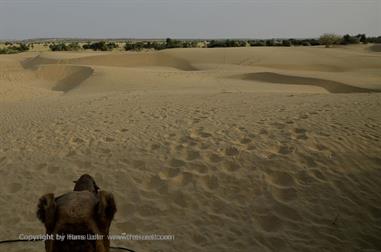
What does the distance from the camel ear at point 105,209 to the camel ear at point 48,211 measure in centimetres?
22

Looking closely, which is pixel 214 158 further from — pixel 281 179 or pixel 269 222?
pixel 269 222

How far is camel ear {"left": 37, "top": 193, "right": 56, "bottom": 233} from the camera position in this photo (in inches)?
82.1

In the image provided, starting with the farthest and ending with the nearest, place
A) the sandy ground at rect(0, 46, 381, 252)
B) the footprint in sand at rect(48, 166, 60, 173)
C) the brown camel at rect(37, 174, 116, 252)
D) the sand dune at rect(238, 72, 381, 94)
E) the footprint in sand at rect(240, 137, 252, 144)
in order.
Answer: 1. the sand dune at rect(238, 72, 381, 94)
2. the footprint in sand at rect(240, 137, 252, 144)
3. the footprint in sand at rect(48, 166, 60, 173)
4. the sandy ground at rect(0, 46, 381, 252)
5. the brown camel at rect(37, 174, 116, 252)

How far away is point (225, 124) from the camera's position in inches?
308

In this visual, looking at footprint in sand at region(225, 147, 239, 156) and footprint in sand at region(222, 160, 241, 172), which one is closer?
footprint in sand at region(222, 160, 241, 172)

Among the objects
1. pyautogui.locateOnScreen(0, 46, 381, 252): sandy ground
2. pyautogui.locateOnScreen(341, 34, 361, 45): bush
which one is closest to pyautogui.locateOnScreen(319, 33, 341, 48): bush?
pyautogui.locateOnScreen(341, 34, 361, 45): bush

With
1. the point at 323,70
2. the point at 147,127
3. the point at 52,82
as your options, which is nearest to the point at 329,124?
the point at 147,127

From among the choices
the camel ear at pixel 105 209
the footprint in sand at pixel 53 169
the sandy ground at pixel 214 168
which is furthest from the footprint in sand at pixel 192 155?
the camel ear at pixel 105 209

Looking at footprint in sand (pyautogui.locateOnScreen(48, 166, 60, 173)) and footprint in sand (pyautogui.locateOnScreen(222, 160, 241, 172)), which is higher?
footprint in sand (pyautogui.locateOnScreen(222, 160, 241, 172))

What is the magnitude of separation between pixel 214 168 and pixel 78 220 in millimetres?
3970

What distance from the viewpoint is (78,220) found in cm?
204

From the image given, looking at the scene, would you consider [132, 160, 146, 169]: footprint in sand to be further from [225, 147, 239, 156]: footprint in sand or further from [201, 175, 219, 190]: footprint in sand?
[225, 147, 239, 156]: footprint in sand

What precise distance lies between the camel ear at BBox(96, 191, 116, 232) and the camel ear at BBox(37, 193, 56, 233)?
224 millimetres

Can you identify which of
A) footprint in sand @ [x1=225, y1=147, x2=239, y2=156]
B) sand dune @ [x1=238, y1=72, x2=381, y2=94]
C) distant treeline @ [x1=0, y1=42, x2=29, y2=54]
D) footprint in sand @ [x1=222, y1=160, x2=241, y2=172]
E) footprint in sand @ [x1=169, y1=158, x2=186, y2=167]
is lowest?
distant treeline @ [x1=0, y1=42, x2=29, y2=54]
